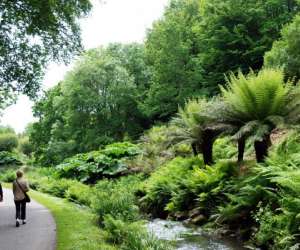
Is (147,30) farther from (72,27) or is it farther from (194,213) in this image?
(194,213)

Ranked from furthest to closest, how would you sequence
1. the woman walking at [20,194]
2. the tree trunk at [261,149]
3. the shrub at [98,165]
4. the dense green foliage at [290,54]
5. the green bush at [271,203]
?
the shrub at [98,165]
the dense green foliage at [290,54]
the woman walking at [20,194]
the tree trunk at [261,149]
the green bush at [271,203]

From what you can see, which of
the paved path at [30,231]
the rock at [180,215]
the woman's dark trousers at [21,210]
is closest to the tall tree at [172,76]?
the rock at [180,215]

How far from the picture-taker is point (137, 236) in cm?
808

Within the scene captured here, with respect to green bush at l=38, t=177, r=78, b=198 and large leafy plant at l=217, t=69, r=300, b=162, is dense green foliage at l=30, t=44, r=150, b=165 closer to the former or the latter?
green bush at l=38, t=177, r=78, b=198

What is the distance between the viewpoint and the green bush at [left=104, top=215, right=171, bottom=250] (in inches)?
296

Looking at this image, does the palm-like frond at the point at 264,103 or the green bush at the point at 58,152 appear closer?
the palm-like frond at the point at 264,103

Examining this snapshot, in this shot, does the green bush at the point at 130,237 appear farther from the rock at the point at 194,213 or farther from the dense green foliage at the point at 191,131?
the rock at the point at 194,213

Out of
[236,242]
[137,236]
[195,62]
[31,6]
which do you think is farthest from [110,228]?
[195,62]

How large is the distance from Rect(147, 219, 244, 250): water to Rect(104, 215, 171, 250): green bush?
0.49 metres

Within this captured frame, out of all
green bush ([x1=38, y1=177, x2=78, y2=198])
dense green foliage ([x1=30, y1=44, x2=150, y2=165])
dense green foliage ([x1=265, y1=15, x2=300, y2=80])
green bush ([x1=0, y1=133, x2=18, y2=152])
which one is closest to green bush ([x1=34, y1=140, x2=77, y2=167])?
dense green foliage ([x1=30, y1=44, x2=150, y2=165])

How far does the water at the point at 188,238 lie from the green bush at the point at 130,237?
488 mm

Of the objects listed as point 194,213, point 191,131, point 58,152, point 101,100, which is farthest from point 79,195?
point 58,152

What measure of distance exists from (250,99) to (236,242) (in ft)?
12.9

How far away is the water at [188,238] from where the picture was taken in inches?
384
